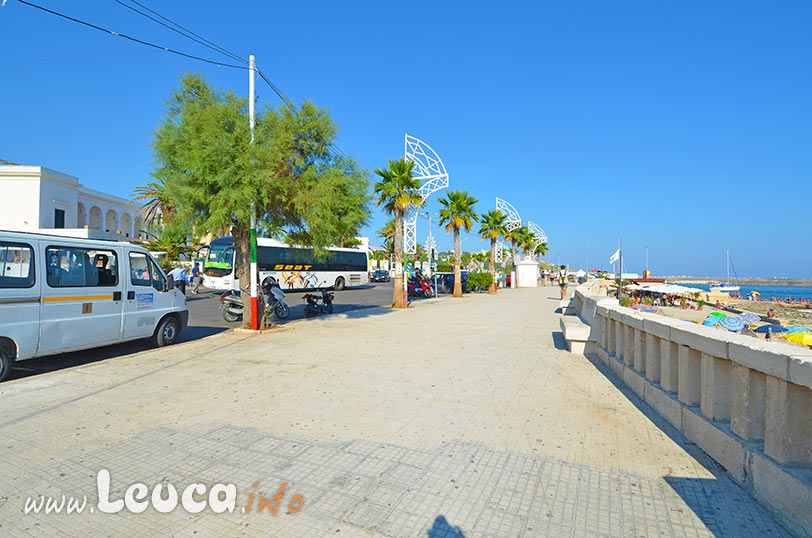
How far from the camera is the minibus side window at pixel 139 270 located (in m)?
9.00

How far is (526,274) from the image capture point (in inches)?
1959

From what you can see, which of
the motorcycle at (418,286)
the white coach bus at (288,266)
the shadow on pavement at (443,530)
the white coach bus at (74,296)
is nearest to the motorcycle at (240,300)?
the white coach bus at (74,296)

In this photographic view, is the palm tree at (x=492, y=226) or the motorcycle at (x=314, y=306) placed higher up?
the palm tree at (x=492, y=226)

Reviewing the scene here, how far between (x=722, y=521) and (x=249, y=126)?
11.6m

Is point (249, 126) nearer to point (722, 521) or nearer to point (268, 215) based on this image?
point (268, 215)

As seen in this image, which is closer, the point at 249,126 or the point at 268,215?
the point at 249,126

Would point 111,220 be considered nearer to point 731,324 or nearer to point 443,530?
point 731,324

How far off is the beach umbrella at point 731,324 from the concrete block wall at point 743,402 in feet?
18.9

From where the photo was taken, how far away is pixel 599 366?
8.07 meters

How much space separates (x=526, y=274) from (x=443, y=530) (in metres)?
48.6

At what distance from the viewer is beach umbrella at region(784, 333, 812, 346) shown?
7677mm

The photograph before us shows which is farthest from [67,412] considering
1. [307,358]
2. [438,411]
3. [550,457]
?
[550,457]

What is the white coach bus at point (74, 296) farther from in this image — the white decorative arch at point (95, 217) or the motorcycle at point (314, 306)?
the white decorative arch at point (95, 217)

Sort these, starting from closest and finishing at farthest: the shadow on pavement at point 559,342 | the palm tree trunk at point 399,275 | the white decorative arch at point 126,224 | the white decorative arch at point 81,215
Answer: the shadow on pavement at point 559,342 → the palm tree trunk at point 399,275 → the white decorative arch at point 81,215 → the white decorative arch at point 126,224
